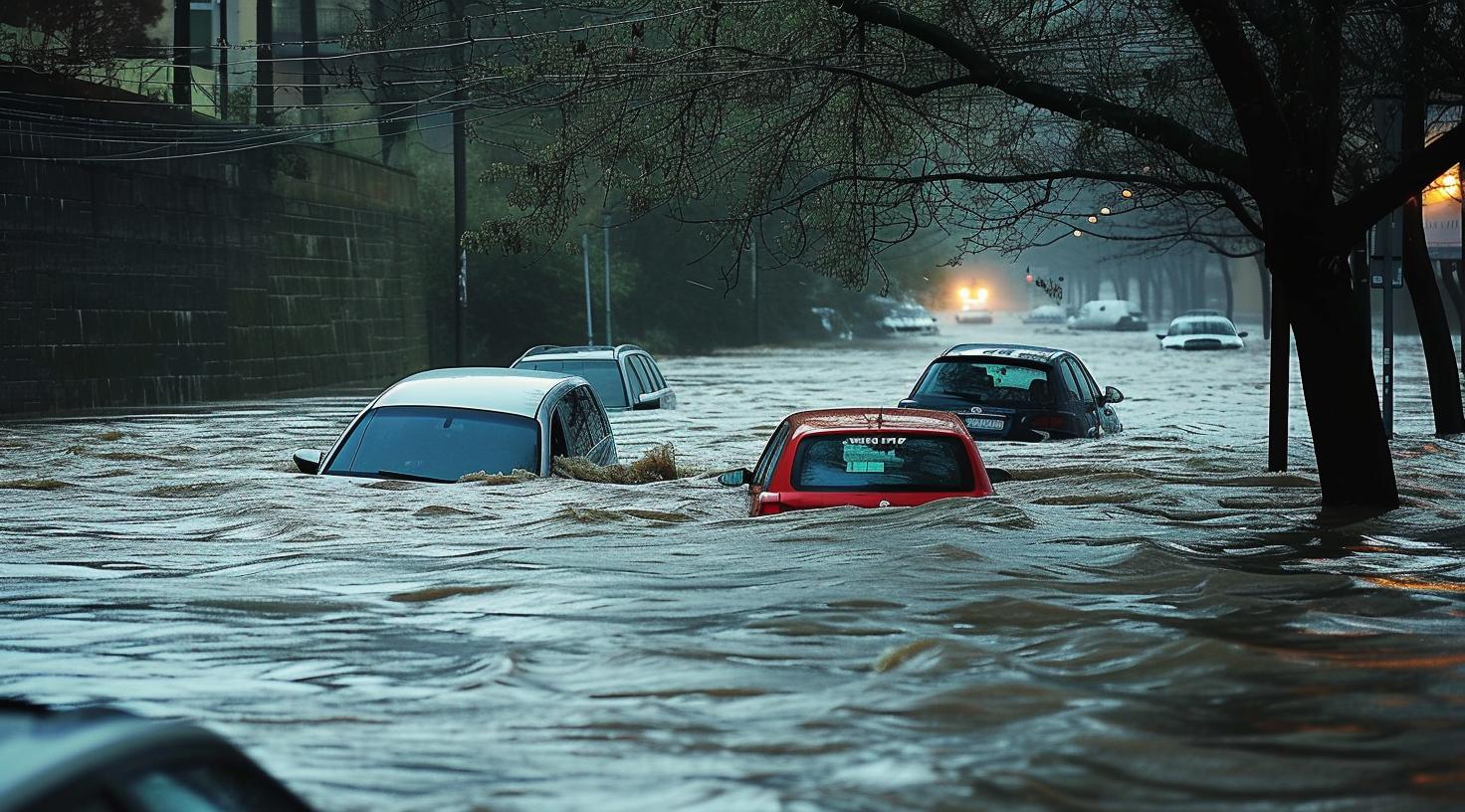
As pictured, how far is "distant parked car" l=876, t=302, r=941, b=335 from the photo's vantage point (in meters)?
82.9

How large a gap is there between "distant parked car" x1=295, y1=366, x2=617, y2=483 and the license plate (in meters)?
5.88

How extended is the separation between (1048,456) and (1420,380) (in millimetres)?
A: 25220

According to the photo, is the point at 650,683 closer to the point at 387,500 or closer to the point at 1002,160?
the point at 387,500

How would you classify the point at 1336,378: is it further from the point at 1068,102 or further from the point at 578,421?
the point at 578,421

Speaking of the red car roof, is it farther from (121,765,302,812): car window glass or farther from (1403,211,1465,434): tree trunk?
(1403,211,1465,434): tree trunk

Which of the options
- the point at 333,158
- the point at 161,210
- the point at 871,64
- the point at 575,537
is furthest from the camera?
the point at 333,158

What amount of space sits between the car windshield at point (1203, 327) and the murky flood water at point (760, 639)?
40.0 m

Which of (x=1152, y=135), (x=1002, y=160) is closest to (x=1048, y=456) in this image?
(x=1002, y=160)

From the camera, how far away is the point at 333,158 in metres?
39.7

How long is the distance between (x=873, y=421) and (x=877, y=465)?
15.1 inches

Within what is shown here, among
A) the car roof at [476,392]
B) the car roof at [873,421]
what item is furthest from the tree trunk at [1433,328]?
the car roof at [476,392]

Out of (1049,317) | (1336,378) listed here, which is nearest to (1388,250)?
(1336,378)

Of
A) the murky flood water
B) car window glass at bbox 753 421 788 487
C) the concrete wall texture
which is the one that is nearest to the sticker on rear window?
the murky flood water

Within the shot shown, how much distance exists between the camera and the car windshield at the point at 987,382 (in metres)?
19.2
